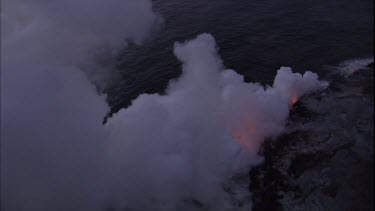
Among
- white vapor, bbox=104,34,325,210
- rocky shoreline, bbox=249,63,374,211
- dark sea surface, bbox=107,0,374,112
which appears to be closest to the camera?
rocky shoreline, bbox=249,63,374,211

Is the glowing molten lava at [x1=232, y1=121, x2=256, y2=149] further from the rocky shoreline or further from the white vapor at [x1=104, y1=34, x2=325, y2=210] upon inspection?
the rocky shoreline

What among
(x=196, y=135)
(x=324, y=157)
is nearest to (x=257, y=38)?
(x=196, y=135)

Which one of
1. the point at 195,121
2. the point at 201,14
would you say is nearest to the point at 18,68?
the point at 195,121

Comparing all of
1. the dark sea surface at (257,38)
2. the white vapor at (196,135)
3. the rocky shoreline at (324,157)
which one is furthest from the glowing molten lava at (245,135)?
the dark sea surface at (257,38)

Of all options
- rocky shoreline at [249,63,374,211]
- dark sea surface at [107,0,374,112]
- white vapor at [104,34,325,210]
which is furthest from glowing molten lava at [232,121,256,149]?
dark sea surface at [107,0,374,112]

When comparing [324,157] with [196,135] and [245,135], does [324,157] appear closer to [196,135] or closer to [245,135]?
[245,135]

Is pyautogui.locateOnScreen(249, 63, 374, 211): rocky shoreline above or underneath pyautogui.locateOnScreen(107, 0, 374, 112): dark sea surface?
underneath

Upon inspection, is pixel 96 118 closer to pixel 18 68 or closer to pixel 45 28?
pixel 18 68

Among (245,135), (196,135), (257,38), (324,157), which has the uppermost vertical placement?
(257,38)
